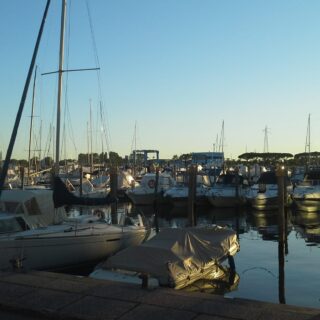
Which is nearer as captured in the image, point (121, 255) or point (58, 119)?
point (121, 255)

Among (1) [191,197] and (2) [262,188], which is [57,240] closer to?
(1) [191,197]

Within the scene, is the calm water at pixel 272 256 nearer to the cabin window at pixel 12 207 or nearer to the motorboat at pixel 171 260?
the motorboat at pixel 171 260

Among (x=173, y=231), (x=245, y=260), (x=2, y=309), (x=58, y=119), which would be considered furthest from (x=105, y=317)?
(x=58, y=119)

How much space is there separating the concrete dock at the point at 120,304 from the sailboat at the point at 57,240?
564 cm

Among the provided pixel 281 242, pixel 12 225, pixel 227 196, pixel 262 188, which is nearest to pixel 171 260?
pixel 12 225

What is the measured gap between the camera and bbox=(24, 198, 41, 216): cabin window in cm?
1762

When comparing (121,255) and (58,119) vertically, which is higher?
(58,119)

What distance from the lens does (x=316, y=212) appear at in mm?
38406

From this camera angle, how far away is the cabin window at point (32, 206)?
17.6 metres

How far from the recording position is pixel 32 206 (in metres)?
17.8

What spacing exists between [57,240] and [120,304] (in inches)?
317

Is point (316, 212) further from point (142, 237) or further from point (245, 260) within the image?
point (142, 237)

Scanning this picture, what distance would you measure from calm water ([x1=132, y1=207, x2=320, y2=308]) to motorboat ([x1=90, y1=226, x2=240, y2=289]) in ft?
3.73

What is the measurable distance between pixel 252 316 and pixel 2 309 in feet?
13.8
